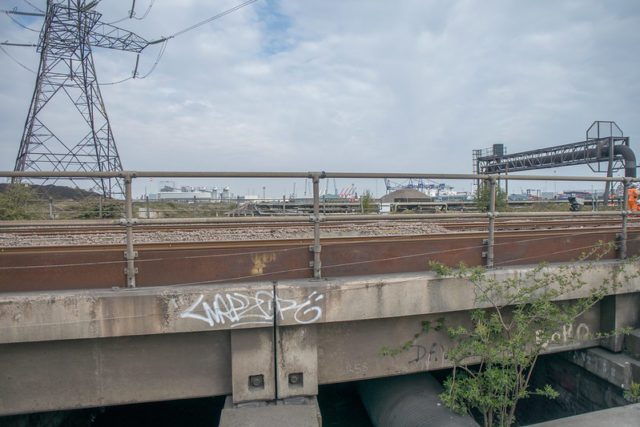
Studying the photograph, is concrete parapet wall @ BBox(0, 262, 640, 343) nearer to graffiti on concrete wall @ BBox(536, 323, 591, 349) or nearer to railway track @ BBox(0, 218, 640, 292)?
railway track @ BBox(0, 218, 640, 292)

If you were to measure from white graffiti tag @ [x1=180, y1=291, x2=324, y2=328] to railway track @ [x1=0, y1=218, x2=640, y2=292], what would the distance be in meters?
0.36

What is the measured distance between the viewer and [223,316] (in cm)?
374

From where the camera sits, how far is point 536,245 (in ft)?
16.4

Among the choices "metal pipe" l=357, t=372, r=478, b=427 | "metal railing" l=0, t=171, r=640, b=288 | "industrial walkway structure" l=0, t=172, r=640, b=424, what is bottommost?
"metal pipe" l=357, t=372, r=478, b=427

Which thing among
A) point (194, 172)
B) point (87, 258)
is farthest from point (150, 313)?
point (194, 172)

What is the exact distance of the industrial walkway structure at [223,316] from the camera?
143 inches

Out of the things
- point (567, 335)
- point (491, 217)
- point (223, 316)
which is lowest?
point (567, 335)

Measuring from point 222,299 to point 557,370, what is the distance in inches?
214

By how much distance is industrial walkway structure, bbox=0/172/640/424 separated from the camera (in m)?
3.63

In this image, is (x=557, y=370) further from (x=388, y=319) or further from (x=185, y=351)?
(x=185, y=351)

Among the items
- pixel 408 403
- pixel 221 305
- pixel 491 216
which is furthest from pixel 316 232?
pixel 408 403

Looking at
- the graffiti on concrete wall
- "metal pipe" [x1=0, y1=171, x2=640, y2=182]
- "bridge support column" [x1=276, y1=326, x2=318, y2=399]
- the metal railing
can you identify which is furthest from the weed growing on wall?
"metal pipe" [x1=0, y1=171, x2=640, y2=182]

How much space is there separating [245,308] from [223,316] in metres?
0.23

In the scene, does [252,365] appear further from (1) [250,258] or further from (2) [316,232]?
(2) [316,232]
